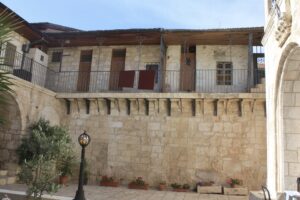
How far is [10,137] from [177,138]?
20.8ft

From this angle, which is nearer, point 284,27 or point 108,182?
point 284,27

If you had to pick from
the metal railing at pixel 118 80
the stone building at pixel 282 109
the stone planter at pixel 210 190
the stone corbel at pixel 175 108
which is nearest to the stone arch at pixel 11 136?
the metal railing at pixel 118 80

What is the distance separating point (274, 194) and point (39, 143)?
24.8 feet

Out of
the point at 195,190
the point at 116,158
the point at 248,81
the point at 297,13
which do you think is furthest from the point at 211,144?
the point at 297,13

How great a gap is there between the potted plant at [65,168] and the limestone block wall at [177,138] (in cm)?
127

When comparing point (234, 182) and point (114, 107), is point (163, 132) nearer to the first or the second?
point (114, 107)

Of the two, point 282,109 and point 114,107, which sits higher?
point 114,107

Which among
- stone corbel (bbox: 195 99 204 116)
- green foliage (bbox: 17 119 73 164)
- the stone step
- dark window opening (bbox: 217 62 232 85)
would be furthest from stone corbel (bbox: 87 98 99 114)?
dark window opening (bbox: 217 62 232 85)

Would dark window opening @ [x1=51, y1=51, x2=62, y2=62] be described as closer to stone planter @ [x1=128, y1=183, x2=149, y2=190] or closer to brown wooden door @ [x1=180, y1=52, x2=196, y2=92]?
brown wooden door @ [x1=180, y1=52, x2=196, y2=92]

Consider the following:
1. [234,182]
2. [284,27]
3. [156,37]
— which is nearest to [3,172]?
[156,37]

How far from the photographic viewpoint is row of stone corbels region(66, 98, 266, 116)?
10977 millimetres

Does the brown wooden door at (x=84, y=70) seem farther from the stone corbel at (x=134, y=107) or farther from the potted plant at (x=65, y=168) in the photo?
the potted plant at (x=65, y=168)

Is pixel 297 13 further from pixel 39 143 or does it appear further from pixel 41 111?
pixel 41 111

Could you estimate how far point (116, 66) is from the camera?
13125 mm
